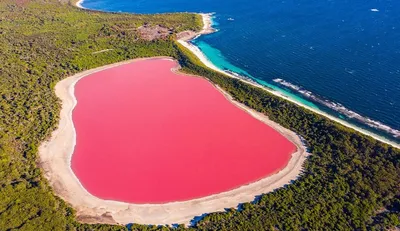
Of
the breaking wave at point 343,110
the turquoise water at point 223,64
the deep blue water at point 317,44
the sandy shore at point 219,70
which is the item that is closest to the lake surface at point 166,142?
the sandy shore at point 219,70

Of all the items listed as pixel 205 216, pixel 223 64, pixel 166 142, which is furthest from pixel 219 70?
pixel 205 216

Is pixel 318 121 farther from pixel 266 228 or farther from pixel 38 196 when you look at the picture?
pixel 38 196

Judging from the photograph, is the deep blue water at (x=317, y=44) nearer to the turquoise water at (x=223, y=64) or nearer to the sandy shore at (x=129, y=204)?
the turquoise water at (x=223, y=64)

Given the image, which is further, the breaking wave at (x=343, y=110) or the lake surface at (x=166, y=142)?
the breaking wave at (x=343, y=110)

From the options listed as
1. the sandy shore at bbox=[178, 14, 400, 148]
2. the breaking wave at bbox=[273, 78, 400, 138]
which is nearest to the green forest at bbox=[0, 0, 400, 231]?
the sandy shore at bbox=[178, 14, 400, 148]

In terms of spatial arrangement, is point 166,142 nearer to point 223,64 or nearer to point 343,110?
point 343,110

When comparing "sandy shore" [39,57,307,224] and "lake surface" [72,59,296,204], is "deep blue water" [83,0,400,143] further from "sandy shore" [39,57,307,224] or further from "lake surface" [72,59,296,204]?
"sandy shore" [39,57,307,224]
